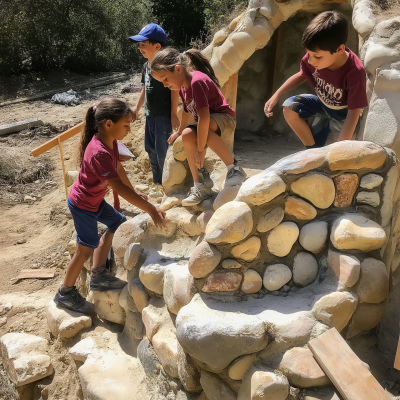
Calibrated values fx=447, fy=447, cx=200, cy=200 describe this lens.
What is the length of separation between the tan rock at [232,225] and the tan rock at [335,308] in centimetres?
49

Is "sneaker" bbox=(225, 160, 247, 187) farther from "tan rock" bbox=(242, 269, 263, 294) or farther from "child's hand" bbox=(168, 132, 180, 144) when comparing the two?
"tan rock" bbox=(242, 269, 263, 294)

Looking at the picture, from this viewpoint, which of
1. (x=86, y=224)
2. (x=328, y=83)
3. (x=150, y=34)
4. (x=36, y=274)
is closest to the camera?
(x=328, y=83)

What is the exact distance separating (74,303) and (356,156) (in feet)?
7.70

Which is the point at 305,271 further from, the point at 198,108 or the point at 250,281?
the point at 198,108

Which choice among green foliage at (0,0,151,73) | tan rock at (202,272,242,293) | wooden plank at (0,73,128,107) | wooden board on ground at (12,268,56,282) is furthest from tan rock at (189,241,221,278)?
green foliage at (0,0,151,73)

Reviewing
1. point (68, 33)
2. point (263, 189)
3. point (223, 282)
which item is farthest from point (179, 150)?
point (68, 33)

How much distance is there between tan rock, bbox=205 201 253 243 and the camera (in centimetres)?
223

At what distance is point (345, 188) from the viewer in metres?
2.32

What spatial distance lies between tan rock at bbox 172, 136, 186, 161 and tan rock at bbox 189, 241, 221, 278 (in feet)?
4.27

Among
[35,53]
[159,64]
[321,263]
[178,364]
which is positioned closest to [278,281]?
[321,263]

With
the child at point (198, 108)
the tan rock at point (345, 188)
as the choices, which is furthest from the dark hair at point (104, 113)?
the tan rock at point (345, 188)

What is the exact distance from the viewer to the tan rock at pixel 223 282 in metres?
2.29

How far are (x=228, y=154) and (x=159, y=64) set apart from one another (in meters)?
0.74

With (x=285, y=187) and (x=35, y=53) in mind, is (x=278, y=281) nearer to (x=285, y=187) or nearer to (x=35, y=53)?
(x=285, y=187)
